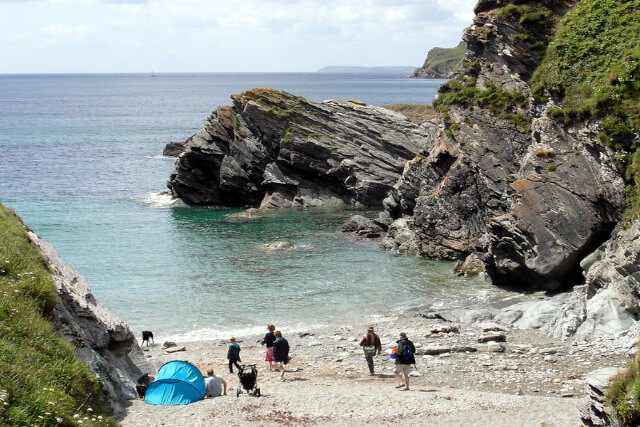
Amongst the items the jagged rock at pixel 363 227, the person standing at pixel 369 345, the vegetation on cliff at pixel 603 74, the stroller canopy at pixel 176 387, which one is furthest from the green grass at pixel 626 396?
the jagged rock at pixel 363 227

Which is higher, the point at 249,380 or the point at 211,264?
the point at 249,380

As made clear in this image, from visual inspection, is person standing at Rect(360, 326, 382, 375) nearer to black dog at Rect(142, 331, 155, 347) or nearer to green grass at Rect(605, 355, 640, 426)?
green grass at Rect(605, 355, 640, 426)

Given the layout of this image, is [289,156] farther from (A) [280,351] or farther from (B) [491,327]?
(A) [280,351]

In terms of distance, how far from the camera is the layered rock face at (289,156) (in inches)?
2650

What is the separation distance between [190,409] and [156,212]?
48194mm

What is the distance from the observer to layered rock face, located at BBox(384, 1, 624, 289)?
119 ft

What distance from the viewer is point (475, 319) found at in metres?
33.1

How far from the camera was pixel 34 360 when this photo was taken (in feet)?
53.3

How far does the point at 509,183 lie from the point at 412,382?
2042 centimetres

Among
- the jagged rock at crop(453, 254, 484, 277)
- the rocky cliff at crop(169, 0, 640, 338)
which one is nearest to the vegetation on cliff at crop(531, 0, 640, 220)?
the rocky cliff at crop(169, 0, 640, 338)

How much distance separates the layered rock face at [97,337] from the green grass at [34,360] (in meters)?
0.74

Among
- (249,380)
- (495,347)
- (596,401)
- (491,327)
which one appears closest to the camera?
(596,401)

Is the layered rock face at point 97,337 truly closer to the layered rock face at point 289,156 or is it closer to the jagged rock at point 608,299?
the jagged rock at point 608,299

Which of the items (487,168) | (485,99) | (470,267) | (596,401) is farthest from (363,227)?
(596,401)
